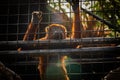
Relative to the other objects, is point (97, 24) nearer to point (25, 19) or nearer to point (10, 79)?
point (25, 19)

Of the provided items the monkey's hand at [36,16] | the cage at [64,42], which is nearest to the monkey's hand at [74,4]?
the cage at [64,42]

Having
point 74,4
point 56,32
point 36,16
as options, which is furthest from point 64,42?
point 56,32

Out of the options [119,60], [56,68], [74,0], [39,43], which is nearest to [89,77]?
[56,68]

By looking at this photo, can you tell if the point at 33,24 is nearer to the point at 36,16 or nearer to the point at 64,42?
the point at 36,16

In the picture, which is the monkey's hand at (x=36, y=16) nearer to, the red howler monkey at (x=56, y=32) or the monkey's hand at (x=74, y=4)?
the red howler monkey at (x=56, y=32)

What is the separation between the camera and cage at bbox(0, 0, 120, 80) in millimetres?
2865

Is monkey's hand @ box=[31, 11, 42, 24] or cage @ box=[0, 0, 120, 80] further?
monkey's hand @ box=[31, 11, 42, 24]

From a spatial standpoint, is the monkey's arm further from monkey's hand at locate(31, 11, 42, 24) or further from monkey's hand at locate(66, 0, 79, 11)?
monkey's hand at locate(66, 0, 79, 11)

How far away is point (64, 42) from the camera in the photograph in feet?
9.44

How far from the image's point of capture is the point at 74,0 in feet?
11.3

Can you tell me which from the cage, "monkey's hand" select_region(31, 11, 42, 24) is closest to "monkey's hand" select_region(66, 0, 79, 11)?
the cage

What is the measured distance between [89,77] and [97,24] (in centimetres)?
112

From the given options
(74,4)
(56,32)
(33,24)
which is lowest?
(56,32)

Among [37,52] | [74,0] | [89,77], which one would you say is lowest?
[89,77]
